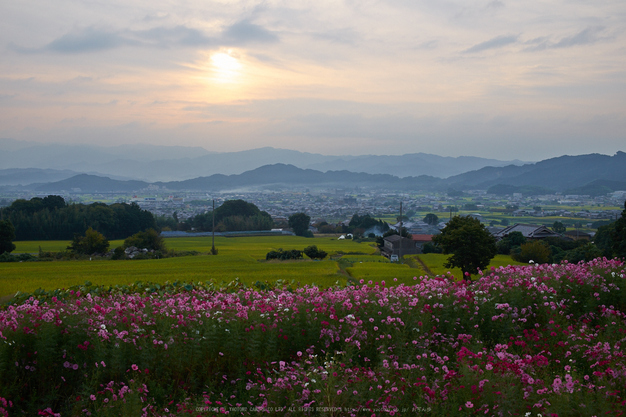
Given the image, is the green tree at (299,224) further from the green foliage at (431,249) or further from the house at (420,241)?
the green foliage at (431,249)

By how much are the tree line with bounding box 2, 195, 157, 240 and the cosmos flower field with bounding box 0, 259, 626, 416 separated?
61.4 meters

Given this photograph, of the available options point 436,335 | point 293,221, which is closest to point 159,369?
point 436,335

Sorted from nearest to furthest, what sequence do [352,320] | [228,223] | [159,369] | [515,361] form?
1. [515,361]
2. [159,369]
3. [352,320]
4. [228,223]

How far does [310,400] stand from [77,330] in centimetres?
397

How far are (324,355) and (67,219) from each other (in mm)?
67041

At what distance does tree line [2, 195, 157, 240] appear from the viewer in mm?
62719

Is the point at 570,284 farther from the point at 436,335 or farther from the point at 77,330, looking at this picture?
the point at 77,330

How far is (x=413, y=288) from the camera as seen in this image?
30.6ft

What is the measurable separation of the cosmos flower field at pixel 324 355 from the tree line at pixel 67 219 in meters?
61.4

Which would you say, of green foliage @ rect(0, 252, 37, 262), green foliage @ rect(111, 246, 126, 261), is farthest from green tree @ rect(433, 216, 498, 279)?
green foliage @ rect(0, 252, 37, 262)

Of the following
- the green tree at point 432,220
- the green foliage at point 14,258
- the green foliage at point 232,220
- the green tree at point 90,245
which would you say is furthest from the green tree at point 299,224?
the green foliage at point 14,258

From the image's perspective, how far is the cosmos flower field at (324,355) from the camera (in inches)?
204

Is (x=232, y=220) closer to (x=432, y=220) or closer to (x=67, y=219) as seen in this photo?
(x=67, y=219)

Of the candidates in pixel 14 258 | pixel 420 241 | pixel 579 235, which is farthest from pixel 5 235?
pixel 579 235
